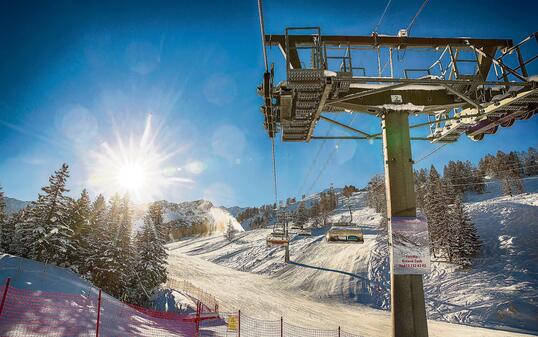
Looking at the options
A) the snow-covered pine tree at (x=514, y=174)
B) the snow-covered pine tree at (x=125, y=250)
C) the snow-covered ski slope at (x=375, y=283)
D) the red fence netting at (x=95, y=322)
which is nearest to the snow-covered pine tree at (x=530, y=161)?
the snow-covered pine tree at (x=514, y=174)

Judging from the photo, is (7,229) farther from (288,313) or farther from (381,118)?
(381,118)

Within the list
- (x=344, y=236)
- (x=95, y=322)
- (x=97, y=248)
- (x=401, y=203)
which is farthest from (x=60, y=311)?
(x=344, y=236)

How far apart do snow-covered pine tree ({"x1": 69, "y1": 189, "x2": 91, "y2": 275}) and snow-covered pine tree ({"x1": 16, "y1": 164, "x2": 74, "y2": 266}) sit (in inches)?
47.7

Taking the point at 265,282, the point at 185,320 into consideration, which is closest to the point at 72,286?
the point at 185,320

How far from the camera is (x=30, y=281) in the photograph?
24375mm

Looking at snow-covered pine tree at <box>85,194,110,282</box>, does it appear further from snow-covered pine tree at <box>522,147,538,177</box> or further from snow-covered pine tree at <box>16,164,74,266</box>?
snow-covered pine tree at <box>522,147,538,177</box>

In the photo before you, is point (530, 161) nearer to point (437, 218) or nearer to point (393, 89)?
point (437, 218)

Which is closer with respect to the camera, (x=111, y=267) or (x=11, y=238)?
(x=111, y=267)

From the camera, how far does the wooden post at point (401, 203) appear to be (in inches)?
330

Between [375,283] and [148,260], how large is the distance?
93.2 ft

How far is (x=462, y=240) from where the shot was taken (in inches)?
1676

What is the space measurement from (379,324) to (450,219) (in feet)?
78.1

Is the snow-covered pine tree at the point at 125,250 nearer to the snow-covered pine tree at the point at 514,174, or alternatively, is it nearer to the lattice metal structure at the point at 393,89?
the lattice metal structure at the point at 393,89

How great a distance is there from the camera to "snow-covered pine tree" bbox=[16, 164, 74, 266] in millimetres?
30297
